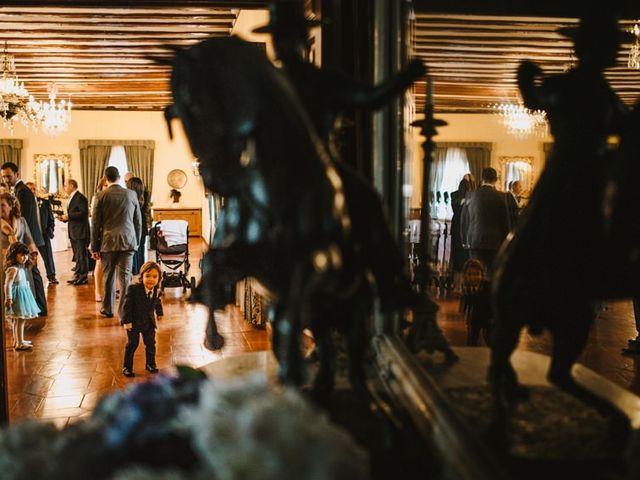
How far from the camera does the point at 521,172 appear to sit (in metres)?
1.81

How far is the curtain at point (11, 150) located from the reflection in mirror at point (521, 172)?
1569 cm

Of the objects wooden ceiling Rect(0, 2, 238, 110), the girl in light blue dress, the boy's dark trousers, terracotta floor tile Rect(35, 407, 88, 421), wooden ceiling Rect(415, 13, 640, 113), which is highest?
wooden ceiling Rect(0, 2, 238, 110)

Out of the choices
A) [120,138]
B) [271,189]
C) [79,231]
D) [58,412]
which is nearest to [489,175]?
[271,189]

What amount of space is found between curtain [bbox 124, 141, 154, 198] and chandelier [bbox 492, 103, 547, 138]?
14.4m

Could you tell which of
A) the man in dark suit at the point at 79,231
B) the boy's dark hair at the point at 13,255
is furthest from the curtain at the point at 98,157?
the boy's dark hair at the point at 13,255

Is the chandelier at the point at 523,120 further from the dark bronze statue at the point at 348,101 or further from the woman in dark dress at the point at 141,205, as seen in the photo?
the woman in dark dress at the point at 141,205

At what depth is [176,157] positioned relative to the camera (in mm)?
17016

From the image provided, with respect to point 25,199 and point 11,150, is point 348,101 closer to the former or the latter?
point 25,199

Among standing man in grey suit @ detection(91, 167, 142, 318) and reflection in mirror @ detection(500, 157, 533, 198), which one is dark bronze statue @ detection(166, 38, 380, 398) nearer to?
reflection in mirror @ detection(500, 157, 533, 198)

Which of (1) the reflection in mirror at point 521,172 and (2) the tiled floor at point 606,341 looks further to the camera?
(2) the tiled floor at point 606,341

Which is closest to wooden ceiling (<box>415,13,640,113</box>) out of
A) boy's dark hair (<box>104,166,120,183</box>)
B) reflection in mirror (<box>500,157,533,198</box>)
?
reflection in mirror (<box>500,157,533,198</box>)

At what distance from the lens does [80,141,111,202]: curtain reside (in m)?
16.3

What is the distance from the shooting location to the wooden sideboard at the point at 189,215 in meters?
16.3

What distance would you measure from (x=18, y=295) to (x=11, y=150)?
39.1 feet
